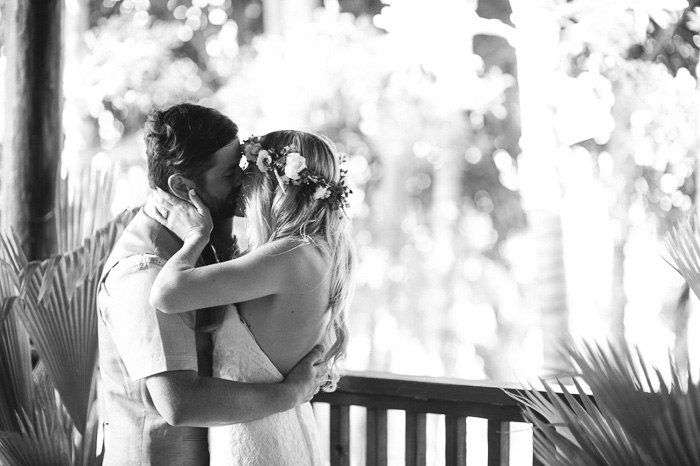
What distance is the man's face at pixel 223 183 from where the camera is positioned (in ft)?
5.12

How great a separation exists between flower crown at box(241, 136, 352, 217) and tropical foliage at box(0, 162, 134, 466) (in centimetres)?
81

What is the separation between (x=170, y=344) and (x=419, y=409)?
98 centimetres

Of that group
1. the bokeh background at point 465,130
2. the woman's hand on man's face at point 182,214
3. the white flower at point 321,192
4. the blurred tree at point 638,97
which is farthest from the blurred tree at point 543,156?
the woman's hand on man's face at point 182,214

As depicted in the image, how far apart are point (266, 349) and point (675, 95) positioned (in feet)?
15.6

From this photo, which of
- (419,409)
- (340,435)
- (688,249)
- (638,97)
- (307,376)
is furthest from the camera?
(638,97)

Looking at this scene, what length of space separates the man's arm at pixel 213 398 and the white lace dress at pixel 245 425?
0.05 metres

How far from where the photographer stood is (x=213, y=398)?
1.44 metres

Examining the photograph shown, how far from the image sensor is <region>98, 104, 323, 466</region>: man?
143 centimetres

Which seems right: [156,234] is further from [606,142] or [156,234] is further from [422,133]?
[422,133]

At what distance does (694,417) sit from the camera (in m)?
1.29

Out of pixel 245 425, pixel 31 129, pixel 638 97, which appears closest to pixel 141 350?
pixel 245 425

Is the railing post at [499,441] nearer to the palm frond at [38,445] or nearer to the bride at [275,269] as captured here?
the bride at [275,269]

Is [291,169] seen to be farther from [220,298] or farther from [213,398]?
[213,398]

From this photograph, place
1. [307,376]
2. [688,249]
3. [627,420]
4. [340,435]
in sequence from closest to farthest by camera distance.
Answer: [627,420] → [307,376] → [688,249] → [340,435]
